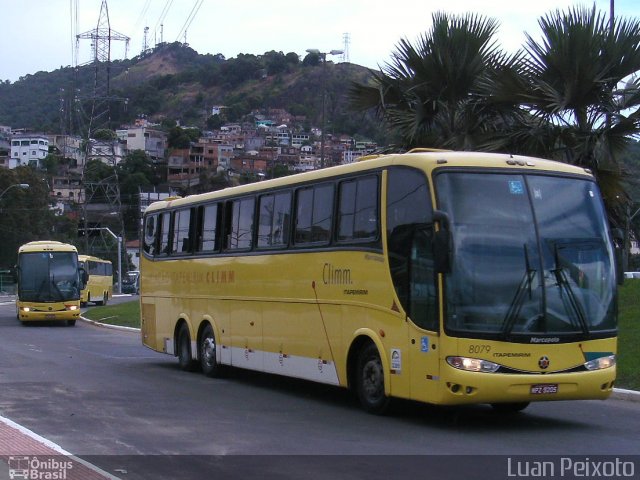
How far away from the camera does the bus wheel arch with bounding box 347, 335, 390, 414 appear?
12.1m

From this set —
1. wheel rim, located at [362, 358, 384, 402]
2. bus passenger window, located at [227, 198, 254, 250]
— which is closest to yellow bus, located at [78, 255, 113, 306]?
bus passenger window, located at [227, 198, 254, 250]

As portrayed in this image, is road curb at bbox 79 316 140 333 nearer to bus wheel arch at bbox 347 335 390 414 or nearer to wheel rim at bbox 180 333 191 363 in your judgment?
wheel rim at bbox 180 333 191 363

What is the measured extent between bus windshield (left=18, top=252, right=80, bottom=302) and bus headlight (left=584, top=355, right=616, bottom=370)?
30.0 m

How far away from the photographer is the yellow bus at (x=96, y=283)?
5575cm

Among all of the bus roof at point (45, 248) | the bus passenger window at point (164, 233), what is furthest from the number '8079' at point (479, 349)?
the bus roof at point (45, 248)

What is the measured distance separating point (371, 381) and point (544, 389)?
8.03 feet

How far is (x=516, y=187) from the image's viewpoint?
455 inches

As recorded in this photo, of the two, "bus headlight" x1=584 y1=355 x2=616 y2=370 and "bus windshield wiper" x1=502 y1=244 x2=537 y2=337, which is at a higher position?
"bus windshield wiper" x1=502 y1=244 x2=537 y2=337

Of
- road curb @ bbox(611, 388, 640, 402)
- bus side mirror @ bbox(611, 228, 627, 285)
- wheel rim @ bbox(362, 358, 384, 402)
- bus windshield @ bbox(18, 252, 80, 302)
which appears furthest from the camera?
bus windshield @ bbox(18, 252, 80, 302)

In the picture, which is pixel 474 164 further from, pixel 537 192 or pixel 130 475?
pixel 130 475

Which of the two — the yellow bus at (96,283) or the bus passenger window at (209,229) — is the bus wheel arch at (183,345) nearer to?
the bus passenger window at (209,229)

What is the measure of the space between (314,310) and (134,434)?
3.94 meters

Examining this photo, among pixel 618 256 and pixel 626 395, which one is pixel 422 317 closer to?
pixel 618 256

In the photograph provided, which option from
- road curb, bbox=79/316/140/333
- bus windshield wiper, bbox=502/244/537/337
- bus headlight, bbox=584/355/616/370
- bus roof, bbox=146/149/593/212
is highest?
bus roof, bbox=146/149/593/212
